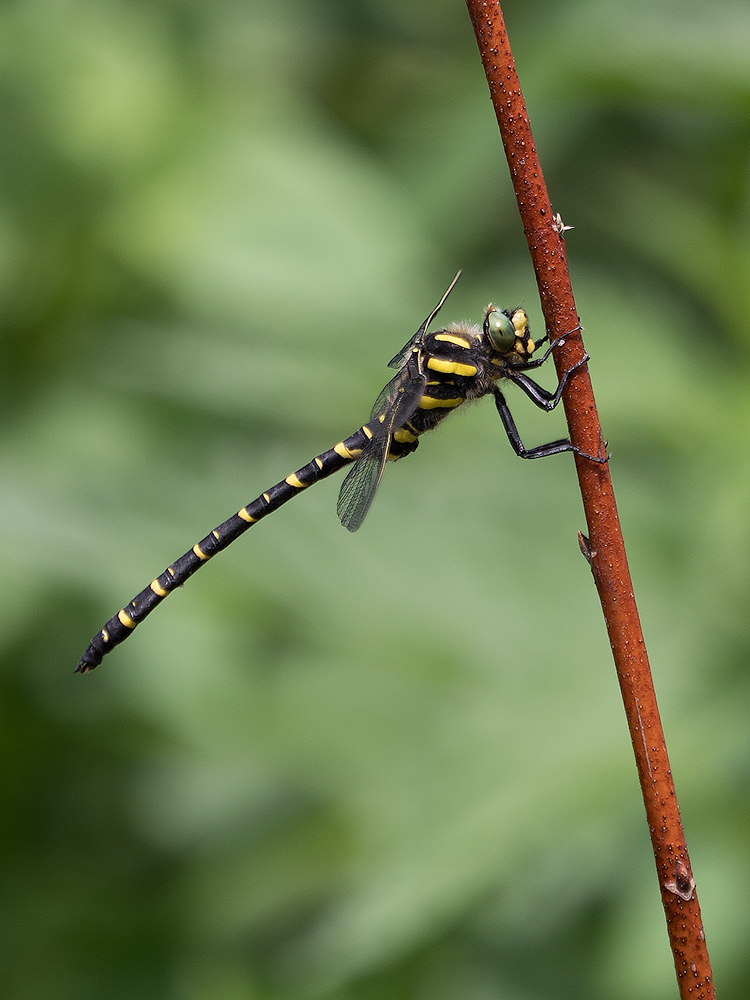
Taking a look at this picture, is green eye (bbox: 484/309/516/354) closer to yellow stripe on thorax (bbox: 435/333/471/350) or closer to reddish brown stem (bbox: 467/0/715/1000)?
yellow stripe on thorax (bbox: 435/333/471/350)

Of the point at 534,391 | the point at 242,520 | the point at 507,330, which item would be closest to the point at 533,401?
the point at 534,391

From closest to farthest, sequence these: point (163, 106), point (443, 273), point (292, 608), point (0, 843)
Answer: point (292, 608)
point (0, 843)
point (163, 106)
point (443, 273)

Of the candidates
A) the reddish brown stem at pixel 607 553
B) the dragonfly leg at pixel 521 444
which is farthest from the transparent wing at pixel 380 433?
the reddish brown stem at pixel 607 553

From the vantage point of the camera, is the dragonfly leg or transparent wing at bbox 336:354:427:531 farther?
transparent wing at bbox 336:354:427:531

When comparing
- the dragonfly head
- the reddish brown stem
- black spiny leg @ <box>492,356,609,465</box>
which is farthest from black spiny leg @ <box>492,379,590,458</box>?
the reddish brown stem

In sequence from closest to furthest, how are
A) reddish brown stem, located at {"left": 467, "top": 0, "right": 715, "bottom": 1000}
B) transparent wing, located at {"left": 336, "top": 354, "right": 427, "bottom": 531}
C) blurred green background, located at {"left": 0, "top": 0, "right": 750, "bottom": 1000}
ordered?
reddish brown stem, located at {"left": 467, "top": 0, "right": 715, "bottom": 1000} < transparent wing, located at {"left": 336, "top": 354, "right": 427, "bottom": 531} < blurred green background, located at {"left": 0, "top": 0, "right": 750, "bottom": 1000}

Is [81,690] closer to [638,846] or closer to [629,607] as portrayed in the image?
[638,846]

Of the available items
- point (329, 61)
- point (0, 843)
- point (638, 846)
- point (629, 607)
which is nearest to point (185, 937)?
point (0, 843)
